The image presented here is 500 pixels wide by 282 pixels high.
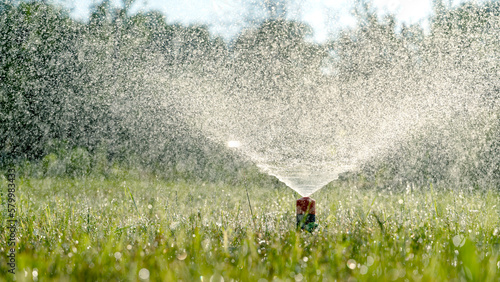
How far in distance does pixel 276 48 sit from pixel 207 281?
636cm

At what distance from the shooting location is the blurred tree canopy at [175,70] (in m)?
6.08

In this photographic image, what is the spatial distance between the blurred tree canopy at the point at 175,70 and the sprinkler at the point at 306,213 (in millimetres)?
4186

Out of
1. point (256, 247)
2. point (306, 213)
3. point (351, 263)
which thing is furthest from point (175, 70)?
point (351, 263)

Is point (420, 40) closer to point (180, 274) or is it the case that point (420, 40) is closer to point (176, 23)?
point (176, 23)

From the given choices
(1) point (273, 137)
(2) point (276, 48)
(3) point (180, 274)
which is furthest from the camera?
(2) point (276, 48)

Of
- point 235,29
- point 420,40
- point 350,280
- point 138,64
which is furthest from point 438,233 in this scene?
point 138,64

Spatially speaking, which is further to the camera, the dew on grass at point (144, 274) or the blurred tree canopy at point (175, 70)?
the blurred tree canopy at point (175, 70)

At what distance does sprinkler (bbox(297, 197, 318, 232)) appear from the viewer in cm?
228

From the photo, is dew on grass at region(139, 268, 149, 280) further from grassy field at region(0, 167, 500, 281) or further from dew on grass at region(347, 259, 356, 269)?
dew on grass at region(347, 259, 356, 269)

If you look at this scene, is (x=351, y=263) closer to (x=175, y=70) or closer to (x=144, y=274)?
(x=144, y=274)

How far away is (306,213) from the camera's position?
7.48ft

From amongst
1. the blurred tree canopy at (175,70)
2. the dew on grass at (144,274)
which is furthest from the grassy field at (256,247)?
the blurred tree canopy at (175,70)

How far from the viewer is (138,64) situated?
7898mm

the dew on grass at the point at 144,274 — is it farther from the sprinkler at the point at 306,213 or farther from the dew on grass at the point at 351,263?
the sprinkler at the point at 306,213
